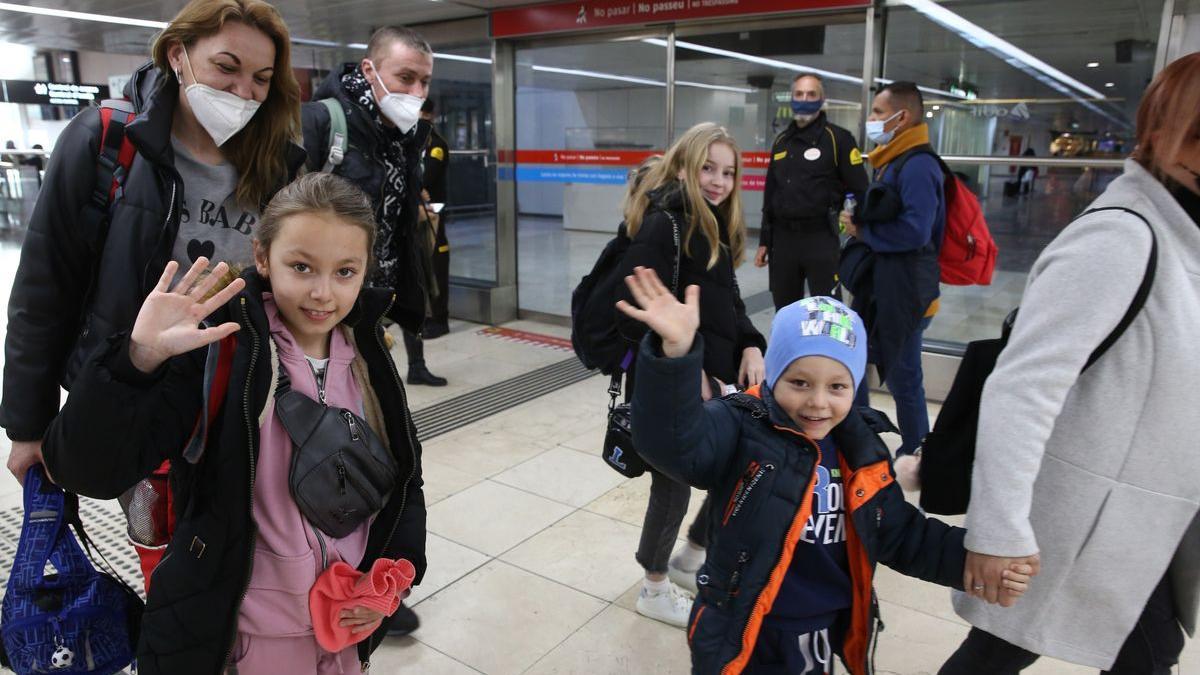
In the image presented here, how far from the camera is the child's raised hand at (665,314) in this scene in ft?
4.58

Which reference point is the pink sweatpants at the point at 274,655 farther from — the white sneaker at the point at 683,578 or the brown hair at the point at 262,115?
the white sneaker at the point at 683,578

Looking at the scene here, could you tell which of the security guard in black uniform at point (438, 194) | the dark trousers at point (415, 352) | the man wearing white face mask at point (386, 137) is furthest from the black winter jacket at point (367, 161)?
the security guard in black uniform at point (438, 194)

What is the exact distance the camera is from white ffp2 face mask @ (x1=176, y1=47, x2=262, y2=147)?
6.06ft

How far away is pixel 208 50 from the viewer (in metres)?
1.87

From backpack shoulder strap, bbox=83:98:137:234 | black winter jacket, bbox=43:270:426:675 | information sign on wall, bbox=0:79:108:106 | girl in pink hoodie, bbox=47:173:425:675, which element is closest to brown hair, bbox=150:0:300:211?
backpack shoulder strap, bbox=83:98:137:234

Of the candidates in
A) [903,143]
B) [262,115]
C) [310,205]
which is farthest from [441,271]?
[310,205]

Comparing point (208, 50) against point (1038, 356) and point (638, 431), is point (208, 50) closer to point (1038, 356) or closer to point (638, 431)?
point (638, 431)

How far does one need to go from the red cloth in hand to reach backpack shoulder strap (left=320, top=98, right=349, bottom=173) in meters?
1.56

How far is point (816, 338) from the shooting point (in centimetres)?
163

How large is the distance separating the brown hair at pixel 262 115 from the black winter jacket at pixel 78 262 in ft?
0.49

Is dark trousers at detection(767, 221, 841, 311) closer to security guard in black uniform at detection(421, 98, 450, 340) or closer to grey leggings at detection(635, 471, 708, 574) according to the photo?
security guard in black uniform at detection(421, 98, 450, 340)

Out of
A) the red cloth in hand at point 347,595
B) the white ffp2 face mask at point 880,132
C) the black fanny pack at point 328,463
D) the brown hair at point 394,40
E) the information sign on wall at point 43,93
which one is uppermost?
the information sign on wall at point 43,93

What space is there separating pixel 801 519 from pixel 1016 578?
385mm

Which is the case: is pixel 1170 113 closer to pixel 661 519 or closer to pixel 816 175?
pixel 661 519
